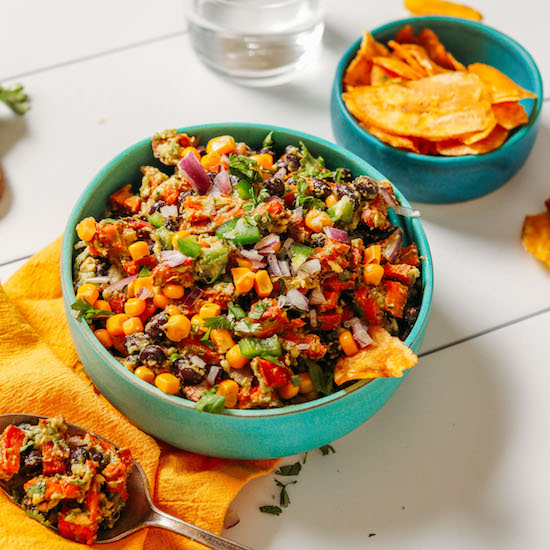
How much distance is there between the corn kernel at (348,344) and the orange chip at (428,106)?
0.99m

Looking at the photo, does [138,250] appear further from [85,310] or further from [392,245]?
[392,245]

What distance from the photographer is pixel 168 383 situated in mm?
1871

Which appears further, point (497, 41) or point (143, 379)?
point (497, 41)

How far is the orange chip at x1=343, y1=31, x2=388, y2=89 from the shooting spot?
285 centimetres

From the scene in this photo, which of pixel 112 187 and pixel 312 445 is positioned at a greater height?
pixel 112 187

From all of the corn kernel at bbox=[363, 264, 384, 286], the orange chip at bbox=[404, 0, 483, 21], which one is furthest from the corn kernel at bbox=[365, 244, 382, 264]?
the orange chip at bbox=[404, 0, 483, 21]

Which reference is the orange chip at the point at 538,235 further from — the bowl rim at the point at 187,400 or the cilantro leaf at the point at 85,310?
the cilantro leaf at the point at 85,310

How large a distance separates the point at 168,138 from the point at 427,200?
1.07m

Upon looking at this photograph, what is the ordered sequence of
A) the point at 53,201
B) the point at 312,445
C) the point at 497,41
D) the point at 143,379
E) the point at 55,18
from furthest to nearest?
the point at 55,18 < the point at 497,41 < the point at 53,201 < the point at 312,445 < the point at 143,379

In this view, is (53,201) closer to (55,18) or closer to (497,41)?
(55,18)

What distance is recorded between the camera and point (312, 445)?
6.76ft

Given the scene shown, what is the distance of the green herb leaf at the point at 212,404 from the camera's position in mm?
1827

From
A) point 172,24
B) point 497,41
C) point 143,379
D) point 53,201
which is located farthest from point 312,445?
point 172,24

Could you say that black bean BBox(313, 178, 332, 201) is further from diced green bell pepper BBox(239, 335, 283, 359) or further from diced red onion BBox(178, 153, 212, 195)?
diced green bell pepper BBox(239, 335, 283, 359)
